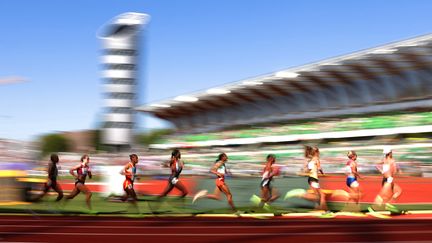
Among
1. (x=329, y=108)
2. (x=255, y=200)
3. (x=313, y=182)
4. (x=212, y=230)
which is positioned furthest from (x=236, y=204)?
(x=329, y=108)

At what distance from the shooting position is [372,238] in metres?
9.13

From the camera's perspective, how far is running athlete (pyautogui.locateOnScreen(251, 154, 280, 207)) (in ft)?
47.1

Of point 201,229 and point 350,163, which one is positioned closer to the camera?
point 201,229

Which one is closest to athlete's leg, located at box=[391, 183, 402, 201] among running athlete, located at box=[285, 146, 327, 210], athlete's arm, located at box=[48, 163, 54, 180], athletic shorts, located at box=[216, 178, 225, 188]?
running athlete, located at box=[285, 146, 327, 210]

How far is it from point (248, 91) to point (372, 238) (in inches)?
1711

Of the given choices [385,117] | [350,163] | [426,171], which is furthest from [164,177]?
[385,117]

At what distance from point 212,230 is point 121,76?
5491cm

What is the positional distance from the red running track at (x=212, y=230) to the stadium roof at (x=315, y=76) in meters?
23.7

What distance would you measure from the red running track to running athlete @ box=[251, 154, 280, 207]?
5.50 ft

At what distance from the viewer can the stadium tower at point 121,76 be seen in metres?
63.3

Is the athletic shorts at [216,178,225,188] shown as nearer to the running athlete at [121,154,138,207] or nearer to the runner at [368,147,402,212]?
the running athlete at [121,154,138,207]

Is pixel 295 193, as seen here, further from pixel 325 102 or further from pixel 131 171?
pixel 325 102

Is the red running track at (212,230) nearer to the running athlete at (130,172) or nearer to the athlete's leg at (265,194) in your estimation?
the running athlete at (130,172)

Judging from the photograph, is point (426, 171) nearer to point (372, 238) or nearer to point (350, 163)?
point (350, 163)
